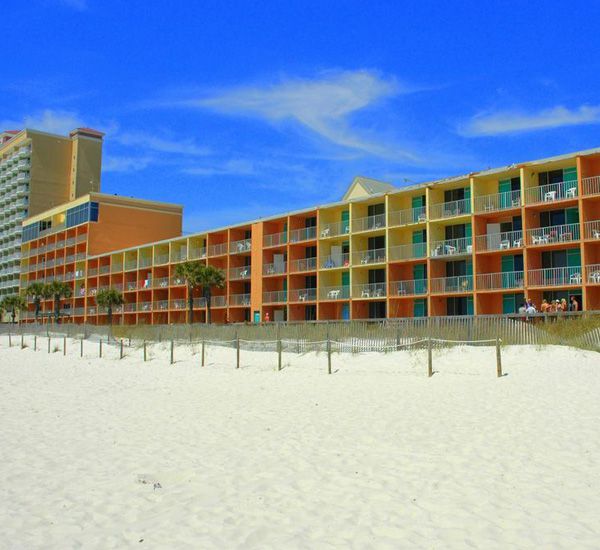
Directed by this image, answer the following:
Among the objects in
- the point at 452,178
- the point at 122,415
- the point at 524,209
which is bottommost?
the point at 122,415

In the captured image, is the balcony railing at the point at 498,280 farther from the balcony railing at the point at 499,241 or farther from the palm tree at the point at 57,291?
the palm tree at the point at 57,291

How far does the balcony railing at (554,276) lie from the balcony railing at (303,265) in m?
17.5

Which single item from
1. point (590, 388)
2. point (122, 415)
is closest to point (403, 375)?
point (590, 388)

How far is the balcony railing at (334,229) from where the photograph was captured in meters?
46.8

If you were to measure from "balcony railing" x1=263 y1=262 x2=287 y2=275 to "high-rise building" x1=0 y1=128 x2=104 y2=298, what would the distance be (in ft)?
174

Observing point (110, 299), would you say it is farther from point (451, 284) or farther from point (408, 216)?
point (451, 284)

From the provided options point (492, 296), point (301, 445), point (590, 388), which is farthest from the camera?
point (492, 296)

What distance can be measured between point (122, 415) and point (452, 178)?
30114 millimetres

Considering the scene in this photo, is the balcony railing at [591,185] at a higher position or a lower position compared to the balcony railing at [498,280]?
higher

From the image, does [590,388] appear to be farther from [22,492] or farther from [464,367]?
[22,492]

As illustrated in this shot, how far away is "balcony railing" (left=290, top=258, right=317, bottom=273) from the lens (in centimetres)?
4865

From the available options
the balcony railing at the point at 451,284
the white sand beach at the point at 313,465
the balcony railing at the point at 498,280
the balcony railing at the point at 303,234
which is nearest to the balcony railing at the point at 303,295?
the balcony railing at the point at 303,234

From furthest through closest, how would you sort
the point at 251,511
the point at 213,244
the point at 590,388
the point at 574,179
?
the point at 213,244, the point at 574,179, the point at 590,388, the point at 251,511

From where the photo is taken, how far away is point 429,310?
130ft
